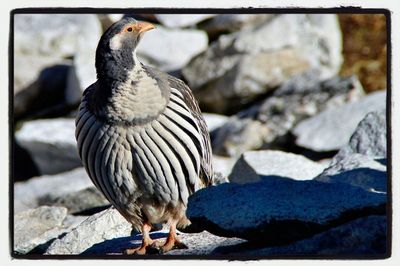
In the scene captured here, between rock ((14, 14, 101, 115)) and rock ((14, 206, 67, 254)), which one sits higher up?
rock ((14, 14, 101, 115))

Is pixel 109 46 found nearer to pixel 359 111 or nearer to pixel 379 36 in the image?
pixel 359 111

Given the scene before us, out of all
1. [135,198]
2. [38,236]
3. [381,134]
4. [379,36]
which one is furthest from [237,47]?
[135,198]

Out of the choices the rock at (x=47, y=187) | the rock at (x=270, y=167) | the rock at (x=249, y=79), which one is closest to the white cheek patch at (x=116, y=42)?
the rock at (x=270, y=167)

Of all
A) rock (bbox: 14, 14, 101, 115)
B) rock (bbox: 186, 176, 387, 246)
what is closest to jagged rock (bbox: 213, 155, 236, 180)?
rock (bbox: 14, 14, 101, 115)

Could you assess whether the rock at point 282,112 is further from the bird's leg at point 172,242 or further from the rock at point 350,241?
the rock at point 350,241

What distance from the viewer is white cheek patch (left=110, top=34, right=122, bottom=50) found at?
266 inches

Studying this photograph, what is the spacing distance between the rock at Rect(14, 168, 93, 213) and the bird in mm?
2943

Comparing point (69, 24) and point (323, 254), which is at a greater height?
point (69, 24)

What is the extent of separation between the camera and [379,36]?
13.4 m

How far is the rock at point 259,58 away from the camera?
41.9 feet

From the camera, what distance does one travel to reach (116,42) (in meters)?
6.77

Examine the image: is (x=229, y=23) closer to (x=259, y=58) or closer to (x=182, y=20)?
(x=182, y=20)

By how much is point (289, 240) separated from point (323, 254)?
23 centimetres

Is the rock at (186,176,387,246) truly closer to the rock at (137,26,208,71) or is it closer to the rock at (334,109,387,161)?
the rock at (334,109,387,161)
